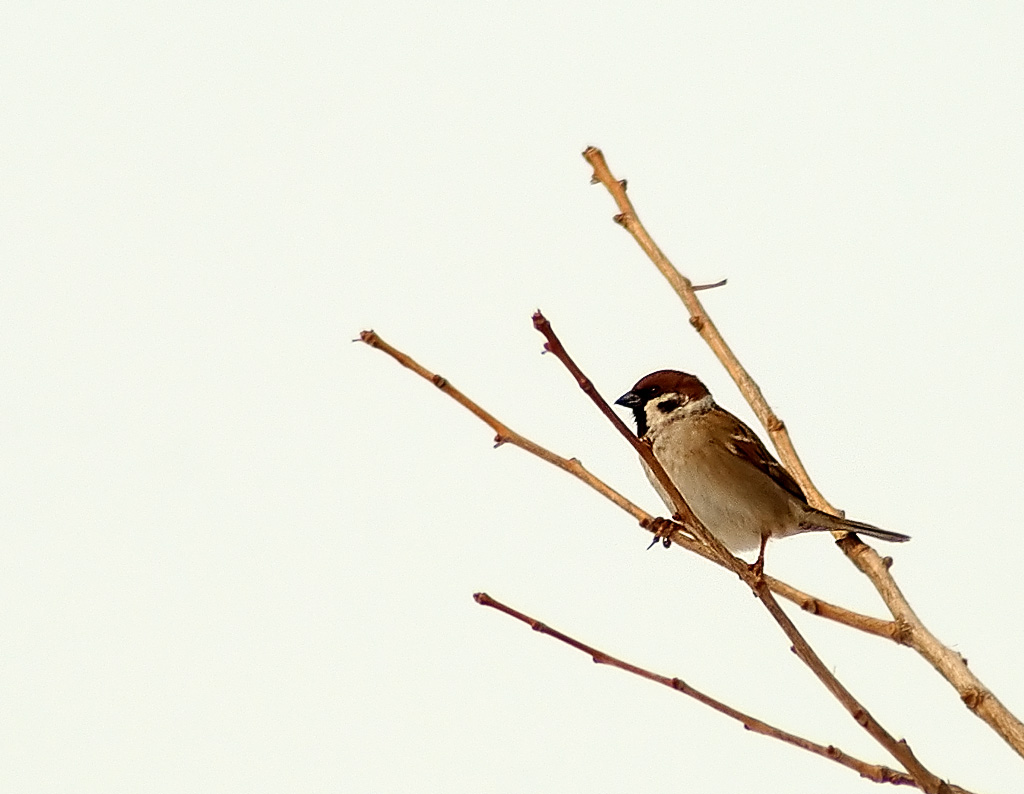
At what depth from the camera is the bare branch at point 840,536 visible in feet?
3.47

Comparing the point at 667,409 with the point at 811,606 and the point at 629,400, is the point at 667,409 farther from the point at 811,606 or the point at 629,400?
the point at 811,606

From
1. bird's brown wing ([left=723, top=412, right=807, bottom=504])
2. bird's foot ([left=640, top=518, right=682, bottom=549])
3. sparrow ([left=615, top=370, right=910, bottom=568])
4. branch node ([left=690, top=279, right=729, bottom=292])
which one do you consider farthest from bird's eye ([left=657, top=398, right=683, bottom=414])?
branch node ([left=690, top=279, right=729, bottom=292])

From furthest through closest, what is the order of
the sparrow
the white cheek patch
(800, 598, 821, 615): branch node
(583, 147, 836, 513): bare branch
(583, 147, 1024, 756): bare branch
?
the white cheek patch → the sparrow → (583, 147, 836, 513): bare branch → (800, 598, 821, 615): branch node → (583, 147, 1024, 756): bare branch

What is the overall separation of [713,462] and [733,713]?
1.07 metres

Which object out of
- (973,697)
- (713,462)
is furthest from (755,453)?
→ (973,697)

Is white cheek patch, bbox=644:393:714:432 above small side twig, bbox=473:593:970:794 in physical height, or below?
above

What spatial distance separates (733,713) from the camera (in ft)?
3.17

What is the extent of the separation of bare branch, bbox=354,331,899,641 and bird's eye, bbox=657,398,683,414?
2.39 ft

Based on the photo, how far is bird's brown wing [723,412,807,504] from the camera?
6.44 ft

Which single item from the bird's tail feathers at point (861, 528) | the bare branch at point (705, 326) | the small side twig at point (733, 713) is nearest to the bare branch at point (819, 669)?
the small side twig at point (733, 713)

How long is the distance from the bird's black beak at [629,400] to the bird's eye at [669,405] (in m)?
0.04

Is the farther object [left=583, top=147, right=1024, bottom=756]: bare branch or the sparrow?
the sparrow

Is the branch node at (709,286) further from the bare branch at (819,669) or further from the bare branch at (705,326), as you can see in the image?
the bare branch at (819,669)

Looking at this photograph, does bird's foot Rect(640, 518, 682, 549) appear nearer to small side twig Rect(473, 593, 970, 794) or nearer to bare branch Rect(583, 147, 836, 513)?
bare branch Rect(583, 147, 836, 513)
